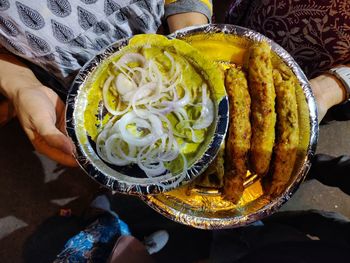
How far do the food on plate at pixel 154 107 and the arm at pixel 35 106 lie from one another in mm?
154

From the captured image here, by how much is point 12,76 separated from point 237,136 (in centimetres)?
79

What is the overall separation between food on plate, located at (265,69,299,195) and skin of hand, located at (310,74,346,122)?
0.41ft

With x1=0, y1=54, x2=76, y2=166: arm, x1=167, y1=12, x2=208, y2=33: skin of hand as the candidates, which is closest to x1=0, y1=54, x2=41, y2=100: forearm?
x1=0, y1=54, x2=76, y2=166: arm

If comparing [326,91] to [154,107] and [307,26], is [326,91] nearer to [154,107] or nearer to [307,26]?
[307,26]

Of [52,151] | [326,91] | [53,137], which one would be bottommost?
[52,151]

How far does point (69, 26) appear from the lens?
1.11m

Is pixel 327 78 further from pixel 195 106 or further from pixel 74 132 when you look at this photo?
pixel 74 132

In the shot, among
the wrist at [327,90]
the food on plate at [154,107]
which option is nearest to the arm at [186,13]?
the food on plate at [154,107]

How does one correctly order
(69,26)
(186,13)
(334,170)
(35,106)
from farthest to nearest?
(334,170) < (186,13) < (35,106) < (69,26)

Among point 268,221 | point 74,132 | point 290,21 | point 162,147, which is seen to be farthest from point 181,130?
point 268,221

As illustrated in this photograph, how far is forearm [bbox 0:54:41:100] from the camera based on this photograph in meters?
1.28

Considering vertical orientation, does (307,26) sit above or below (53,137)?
above

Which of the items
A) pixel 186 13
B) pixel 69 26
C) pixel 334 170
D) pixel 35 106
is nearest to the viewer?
pixel 69 26

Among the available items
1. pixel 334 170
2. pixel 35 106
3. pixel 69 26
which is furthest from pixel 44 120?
pixel 334 170
